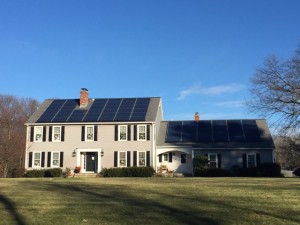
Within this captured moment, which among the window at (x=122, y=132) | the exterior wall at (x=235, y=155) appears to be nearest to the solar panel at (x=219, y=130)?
the exterior wall at (x=235, y=155)

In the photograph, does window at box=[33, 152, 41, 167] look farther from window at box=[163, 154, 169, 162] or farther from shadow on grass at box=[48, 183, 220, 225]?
shadow on grass at box=[48, 183, 220, 225]

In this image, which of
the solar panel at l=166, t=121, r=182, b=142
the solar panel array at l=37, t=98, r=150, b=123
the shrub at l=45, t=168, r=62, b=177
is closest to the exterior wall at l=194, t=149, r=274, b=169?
the solar panel at l=166, t=121, r=182, b=142

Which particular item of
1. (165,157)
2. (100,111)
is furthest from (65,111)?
(165,157)

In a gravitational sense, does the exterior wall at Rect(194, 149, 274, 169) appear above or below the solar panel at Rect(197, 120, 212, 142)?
below

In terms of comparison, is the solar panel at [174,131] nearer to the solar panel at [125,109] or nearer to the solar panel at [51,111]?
the solar panel at [125,109]

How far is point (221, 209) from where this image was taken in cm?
989

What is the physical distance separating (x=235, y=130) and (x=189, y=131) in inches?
182

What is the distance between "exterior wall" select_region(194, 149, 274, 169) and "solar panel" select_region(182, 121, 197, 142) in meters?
2.00

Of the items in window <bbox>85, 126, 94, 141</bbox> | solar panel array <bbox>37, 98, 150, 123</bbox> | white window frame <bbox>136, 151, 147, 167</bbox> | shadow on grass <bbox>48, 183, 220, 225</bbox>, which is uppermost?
solar panel array <bbox>37, 98, 150, 123</bbox>

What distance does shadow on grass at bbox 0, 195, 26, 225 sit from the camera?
875 centimetres

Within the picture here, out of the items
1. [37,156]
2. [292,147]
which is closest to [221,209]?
[37,156]

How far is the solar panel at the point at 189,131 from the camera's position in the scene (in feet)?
129

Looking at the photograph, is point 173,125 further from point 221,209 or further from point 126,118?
point 221,209

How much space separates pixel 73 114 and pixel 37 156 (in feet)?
17.8
